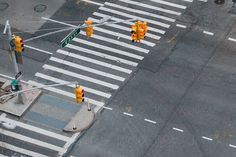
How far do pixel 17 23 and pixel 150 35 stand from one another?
1043cm

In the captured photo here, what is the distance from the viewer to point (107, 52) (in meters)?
44.4

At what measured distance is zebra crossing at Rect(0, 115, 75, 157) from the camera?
123 ft

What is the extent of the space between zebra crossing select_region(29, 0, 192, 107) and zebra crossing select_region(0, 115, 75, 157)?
3680 millimetres

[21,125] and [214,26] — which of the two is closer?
[21,125]

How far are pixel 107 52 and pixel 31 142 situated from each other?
9880mm

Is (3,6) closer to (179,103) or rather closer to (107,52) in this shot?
(107,52)

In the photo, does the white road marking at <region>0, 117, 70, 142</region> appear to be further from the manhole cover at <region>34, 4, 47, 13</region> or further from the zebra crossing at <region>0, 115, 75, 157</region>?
the manhole cover at <region>34, 4, 47, 13</region>

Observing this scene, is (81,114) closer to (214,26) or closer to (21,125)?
(21,125)

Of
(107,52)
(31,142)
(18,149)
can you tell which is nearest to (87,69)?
(107,52)

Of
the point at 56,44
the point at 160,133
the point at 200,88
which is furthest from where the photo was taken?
the point at 56,44

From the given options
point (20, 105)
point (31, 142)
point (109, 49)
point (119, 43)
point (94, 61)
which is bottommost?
point (31, 142)

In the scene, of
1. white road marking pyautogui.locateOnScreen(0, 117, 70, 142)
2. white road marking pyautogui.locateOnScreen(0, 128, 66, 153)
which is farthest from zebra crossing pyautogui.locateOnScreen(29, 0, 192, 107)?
white road marking pyautogui.locateOnScreen(0, 128, 66, 153)

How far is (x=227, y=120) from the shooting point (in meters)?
39.2

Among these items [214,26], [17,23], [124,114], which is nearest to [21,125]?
[124,114]
